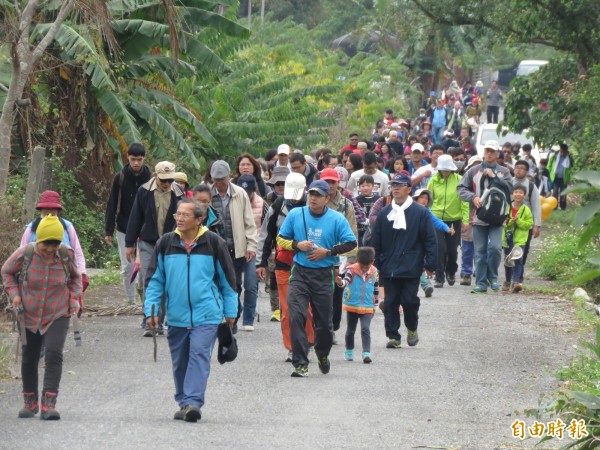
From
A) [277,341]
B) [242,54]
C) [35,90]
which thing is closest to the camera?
[277,341]

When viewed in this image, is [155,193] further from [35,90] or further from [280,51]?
[280,51]

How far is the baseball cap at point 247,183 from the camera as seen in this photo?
569 inches

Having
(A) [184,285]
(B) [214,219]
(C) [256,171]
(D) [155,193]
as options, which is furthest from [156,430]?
(C) [256,171]

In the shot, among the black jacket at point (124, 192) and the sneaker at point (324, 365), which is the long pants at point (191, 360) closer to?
the sneaker at point (324, 365)

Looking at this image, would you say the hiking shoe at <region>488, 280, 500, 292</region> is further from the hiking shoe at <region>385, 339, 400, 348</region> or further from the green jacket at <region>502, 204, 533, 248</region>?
the hiking shoe at <region>385, 339, 400, 348</region>

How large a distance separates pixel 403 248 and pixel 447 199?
19.5 ft

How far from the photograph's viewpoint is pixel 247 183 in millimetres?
14492

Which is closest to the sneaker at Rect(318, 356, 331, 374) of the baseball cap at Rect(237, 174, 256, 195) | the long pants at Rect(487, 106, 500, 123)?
the baseball cap at Rect(237, 174, 256, 195)

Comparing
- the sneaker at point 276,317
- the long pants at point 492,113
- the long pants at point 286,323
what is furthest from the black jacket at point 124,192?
the long pants at point 492,113

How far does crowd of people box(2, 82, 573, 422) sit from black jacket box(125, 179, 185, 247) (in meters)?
0.01

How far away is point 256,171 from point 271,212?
2.09 m

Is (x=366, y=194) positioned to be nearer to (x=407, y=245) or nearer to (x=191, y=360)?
(x=407, y=245)

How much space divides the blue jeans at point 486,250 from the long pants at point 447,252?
554 millimetres

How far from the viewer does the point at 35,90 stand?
773 inches
